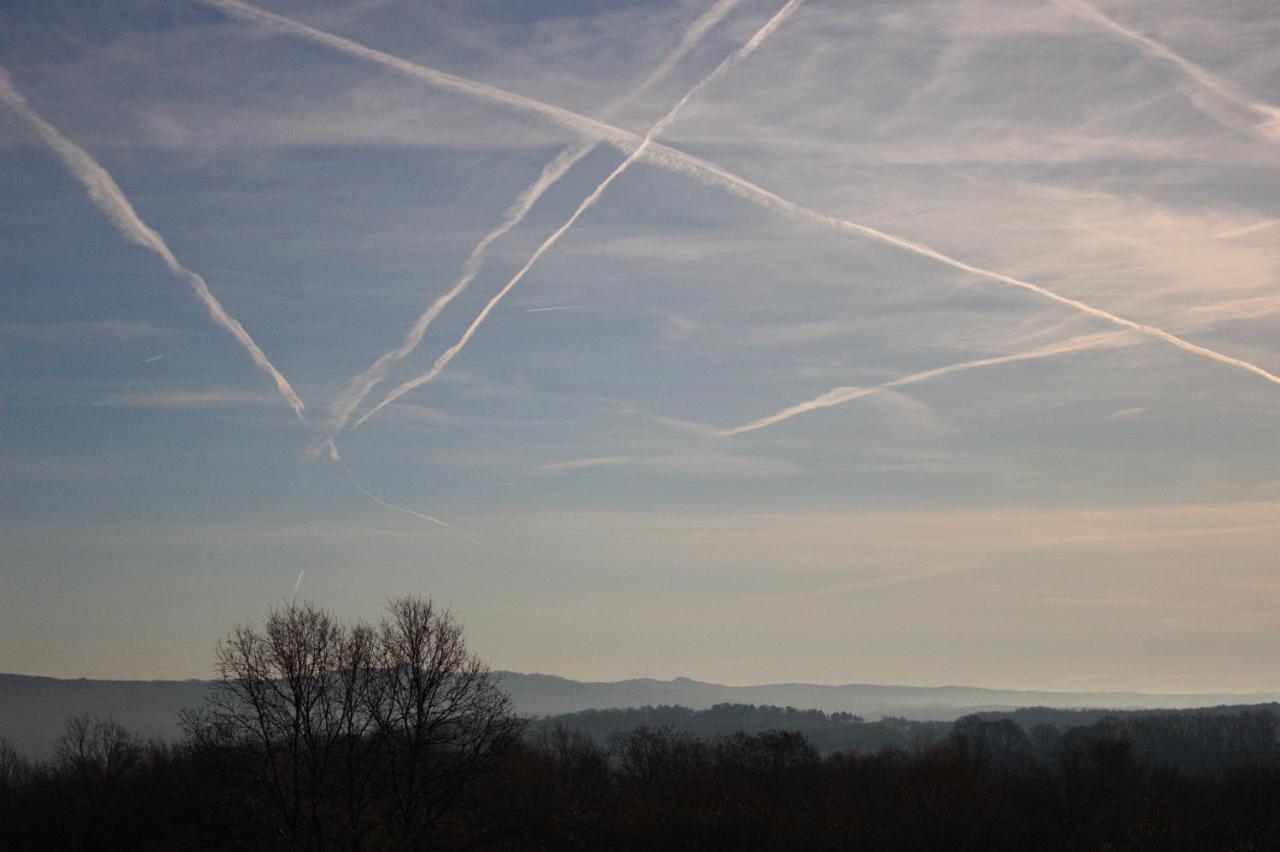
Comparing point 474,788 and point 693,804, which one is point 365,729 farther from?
point 693,804

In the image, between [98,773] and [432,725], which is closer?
[432,725]

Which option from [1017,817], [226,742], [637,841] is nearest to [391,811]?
[226,742]

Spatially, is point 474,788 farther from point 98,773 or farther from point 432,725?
point 98,773

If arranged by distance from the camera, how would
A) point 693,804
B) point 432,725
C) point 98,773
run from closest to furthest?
1. point 432,725
2. point 693,804
3. point 98,773

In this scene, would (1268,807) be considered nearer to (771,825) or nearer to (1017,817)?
(1017,817)

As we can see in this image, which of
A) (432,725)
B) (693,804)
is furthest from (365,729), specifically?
(693,804)

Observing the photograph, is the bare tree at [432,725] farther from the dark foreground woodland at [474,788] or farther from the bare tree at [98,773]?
the bare tree at [98,773]

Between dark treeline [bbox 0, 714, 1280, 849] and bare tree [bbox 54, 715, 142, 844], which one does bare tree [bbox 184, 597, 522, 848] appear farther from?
bare tree [bbox 54, 715, 142, 844]

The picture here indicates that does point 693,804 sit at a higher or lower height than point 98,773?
lower

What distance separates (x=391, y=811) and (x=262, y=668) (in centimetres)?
1204

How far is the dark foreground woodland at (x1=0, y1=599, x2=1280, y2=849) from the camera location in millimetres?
74812

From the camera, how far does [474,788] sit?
251ft

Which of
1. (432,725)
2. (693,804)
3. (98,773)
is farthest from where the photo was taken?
(98,773)

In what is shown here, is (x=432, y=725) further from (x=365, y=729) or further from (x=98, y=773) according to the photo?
(x=98, y=773)
